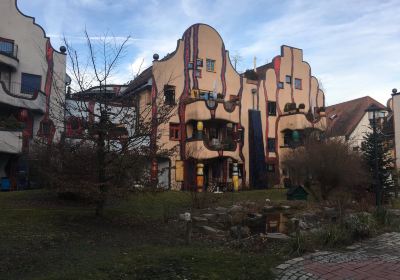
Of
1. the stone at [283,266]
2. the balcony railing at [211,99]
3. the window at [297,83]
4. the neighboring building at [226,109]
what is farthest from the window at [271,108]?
the stone at [283,266]

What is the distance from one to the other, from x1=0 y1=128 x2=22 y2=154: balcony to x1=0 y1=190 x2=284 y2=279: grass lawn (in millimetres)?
12405

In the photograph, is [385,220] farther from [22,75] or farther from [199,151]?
[22,75]

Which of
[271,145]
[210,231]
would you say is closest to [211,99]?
[271,145]

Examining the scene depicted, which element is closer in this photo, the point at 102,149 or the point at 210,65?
the point at 102,149

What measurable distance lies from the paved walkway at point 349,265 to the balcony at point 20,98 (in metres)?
22.0

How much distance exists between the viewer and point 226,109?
31.5 meters

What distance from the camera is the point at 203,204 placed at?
18.0 meters

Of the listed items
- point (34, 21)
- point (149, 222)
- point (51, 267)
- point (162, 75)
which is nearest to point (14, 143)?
point (34, 21)

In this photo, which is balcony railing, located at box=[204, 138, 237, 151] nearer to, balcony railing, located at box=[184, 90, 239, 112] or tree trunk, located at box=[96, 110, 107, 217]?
balcony railing, located at box=[184, 90, 239, 112]

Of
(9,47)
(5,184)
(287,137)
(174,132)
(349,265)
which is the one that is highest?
(9,47)

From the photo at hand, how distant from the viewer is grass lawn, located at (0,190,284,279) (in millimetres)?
6957

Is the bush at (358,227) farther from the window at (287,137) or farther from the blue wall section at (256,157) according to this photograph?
the window at (287,137)

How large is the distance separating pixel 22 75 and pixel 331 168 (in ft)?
66.9

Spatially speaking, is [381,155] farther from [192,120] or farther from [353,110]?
[353,110]
